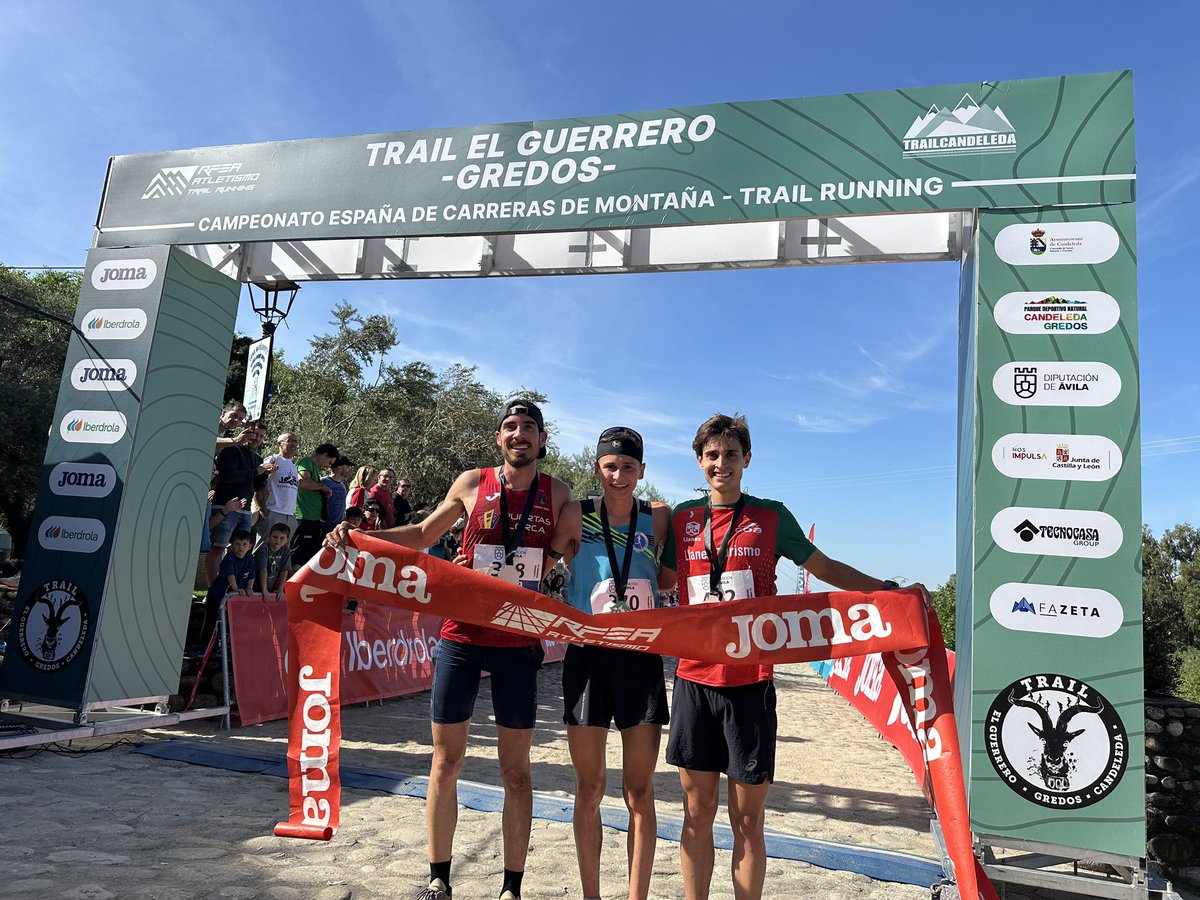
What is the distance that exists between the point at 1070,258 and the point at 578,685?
3.93 meters

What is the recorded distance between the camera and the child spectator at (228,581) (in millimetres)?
8133

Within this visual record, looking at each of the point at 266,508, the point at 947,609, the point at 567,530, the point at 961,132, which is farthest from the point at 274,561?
the point at 947,609

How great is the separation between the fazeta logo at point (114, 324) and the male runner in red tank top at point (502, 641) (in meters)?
4.34

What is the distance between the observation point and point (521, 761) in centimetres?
346

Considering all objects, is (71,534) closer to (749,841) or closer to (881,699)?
(749,841)

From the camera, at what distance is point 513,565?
3629mm

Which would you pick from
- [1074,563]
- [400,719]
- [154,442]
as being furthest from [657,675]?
[400,719]

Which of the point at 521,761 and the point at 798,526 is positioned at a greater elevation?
the point at 798,526

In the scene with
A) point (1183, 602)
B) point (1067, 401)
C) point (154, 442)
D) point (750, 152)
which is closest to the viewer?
point (1067, 401)

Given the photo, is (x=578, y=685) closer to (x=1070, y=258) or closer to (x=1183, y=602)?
(x=1070, y=258)

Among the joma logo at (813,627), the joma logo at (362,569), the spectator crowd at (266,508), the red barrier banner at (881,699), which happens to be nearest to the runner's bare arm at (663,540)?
the joma logo at (813,627)

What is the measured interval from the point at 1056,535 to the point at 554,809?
3483mm

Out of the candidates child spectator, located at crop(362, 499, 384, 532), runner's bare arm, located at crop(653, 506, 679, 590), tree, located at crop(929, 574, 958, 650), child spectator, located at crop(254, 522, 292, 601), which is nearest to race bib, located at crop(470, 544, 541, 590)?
runner's bare arm, located at crop(653, 506, 679, 590)

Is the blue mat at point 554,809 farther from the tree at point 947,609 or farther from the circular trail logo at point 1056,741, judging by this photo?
the tree at point 947,609
